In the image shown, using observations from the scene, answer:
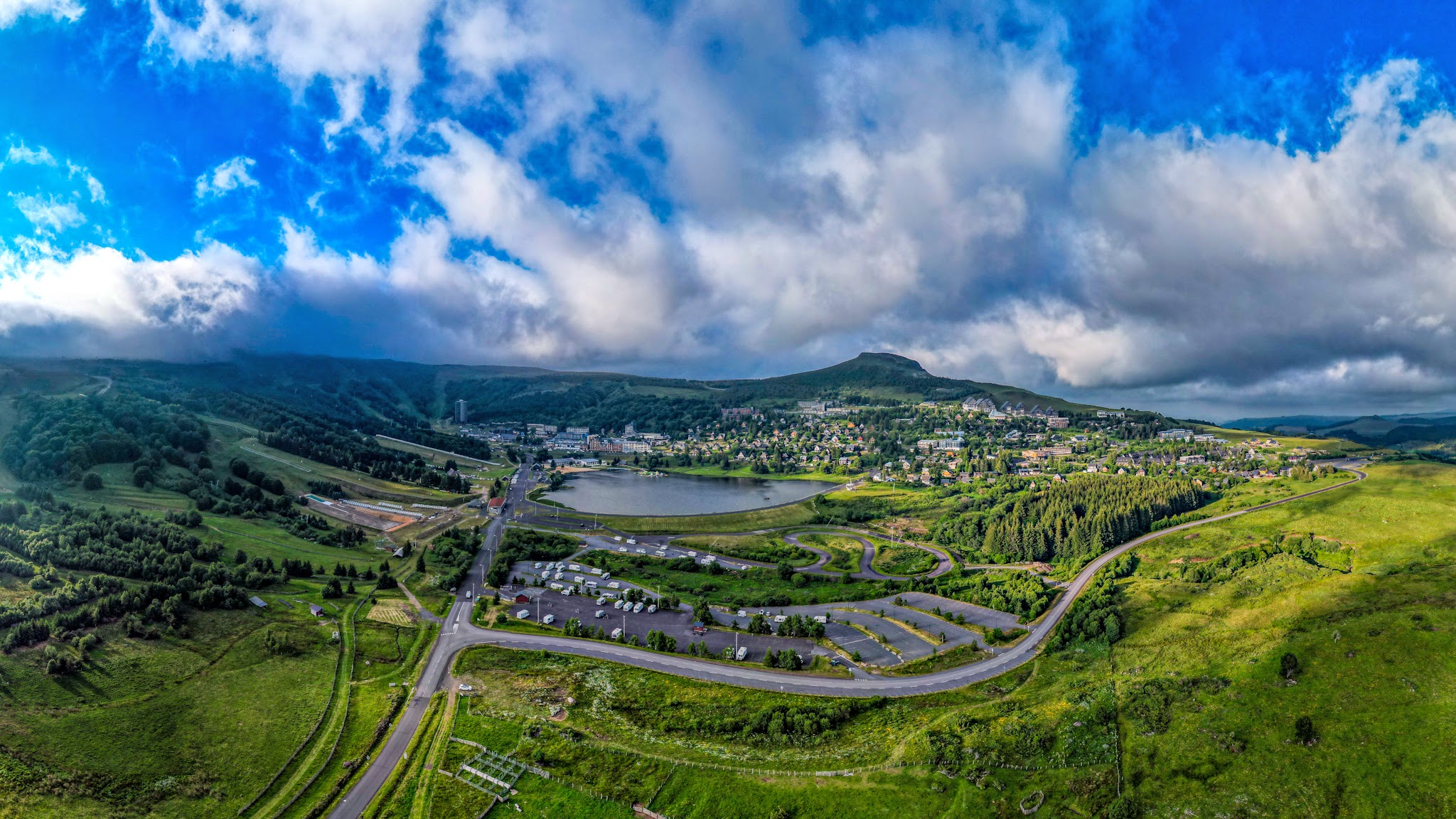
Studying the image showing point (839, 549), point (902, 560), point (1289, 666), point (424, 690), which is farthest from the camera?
point (839, 549)

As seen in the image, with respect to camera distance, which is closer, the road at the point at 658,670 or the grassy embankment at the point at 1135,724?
the grassy embankment at the point at 1135,724

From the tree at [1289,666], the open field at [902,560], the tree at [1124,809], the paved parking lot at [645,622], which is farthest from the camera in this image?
the open field at [902,560]

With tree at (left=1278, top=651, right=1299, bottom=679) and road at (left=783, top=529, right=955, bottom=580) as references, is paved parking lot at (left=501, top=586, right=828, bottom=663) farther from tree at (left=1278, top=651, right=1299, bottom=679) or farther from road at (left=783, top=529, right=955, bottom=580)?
tree at (left=1278, top=651, right=1299, bottom=679)

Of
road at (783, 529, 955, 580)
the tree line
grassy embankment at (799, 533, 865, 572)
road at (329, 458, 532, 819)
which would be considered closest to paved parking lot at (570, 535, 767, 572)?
road at (783, 529, 955, 580)

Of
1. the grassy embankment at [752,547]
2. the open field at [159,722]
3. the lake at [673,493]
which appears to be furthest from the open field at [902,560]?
the open field at [159,722]

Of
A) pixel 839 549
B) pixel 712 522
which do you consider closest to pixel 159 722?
pixel 839 549

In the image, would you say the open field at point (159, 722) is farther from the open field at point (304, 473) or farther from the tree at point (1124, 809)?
the open field at point (304, 473)

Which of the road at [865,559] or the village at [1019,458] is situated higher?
the village at [1019,458]

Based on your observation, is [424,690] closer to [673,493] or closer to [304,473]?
[304,473]
